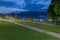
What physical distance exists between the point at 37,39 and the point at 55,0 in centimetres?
1380

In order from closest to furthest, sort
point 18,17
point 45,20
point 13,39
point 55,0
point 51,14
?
point 13,39
point 55,0
point 51,14
point 45,20
point 18,17

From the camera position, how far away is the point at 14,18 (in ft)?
108

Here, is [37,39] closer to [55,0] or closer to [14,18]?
[55,0]

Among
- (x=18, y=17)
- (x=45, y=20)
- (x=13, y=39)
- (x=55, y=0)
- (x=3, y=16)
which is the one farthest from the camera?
A: (x=3, y=16)

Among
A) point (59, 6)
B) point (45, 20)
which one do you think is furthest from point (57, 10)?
point (45, 20)

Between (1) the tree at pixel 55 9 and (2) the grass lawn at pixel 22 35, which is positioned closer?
(2) the grass lawn at pixel 22 35

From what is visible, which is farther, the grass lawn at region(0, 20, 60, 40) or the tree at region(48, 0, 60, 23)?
the tree at region(48, 0, 60, 23)

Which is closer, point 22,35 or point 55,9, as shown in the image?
point 22,35

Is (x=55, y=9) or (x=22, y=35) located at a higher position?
(x=55, y=9)

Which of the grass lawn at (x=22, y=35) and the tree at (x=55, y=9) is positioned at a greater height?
the tree at (x=55, y=9)

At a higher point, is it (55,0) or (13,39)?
(55,0)

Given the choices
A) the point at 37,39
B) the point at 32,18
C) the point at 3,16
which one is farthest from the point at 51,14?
the point at 37,39

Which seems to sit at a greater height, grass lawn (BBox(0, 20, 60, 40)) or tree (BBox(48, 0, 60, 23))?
tree (BBox(48, 0, 60, 23))

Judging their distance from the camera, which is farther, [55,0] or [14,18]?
[14,18]
